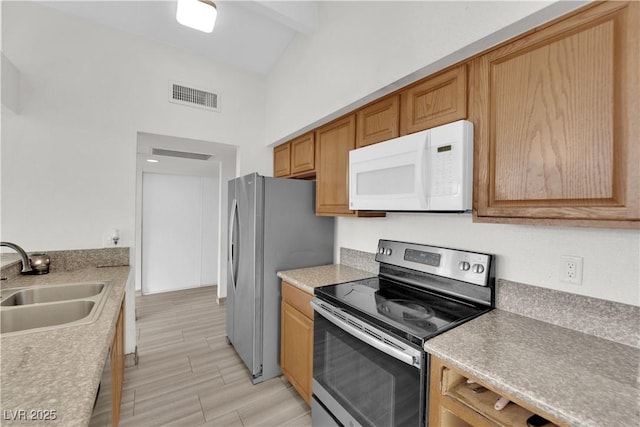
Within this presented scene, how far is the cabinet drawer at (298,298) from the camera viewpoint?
186 centimetres

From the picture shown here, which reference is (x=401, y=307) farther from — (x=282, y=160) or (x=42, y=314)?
(x=282, y=160)

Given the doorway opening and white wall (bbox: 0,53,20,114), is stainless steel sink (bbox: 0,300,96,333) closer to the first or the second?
white wall (bbox: 0,53,20,114)

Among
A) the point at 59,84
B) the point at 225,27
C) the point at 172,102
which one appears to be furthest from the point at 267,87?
the point at 59,84

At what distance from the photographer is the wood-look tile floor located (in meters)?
1.83

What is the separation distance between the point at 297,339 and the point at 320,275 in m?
0.48

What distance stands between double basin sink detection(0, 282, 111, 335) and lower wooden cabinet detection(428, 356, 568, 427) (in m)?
Answer: 1.45

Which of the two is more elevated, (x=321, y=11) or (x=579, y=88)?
(x=321, y=11)

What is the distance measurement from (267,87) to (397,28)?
6.26 ft

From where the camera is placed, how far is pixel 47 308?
137 cm

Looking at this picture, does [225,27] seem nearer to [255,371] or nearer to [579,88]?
[579,88]

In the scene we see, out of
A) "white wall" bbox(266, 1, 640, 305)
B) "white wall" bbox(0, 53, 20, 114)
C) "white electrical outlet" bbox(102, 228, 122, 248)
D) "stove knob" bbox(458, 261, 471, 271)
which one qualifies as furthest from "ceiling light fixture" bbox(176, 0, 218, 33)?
"stove knob" bbox(458, 261, 471, 271)

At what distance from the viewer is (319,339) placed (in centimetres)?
169

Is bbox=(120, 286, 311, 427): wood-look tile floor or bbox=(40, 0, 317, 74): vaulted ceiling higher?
bbox=(40, 0, 317, 74): vaulted ceiling

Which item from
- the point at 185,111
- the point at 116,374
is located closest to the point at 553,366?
the point at 116,374
